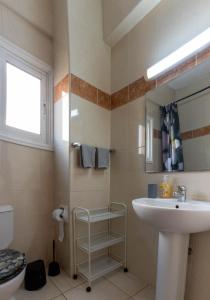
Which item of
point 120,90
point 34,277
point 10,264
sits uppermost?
point 120,90

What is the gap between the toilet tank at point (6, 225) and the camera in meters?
1.33

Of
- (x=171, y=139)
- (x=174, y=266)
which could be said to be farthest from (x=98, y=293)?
(x=171, y=139)

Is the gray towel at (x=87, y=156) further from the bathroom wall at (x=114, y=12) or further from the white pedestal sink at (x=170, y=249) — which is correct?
the bathroom wall at (x=114, y=12)

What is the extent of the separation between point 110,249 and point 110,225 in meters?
0.25

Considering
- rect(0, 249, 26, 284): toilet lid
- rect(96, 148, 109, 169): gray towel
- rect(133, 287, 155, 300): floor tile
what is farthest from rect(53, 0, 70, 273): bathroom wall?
rect(133, 287, 155, 300): floor tile

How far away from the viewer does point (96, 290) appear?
1411mm

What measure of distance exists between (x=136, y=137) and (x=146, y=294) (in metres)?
1.28

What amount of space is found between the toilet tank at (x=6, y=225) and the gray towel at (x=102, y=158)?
83 cm

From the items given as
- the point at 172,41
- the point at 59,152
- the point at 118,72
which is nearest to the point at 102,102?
the point at 118,72

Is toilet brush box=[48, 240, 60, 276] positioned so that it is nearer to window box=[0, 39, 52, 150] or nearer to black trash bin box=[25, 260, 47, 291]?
black trash bin box=[25, 260, 47, 291]

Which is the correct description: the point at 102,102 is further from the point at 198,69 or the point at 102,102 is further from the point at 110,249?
the point at 110,249

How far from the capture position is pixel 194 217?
91cm

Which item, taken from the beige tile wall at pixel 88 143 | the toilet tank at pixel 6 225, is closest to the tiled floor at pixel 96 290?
the toilet tank at pixel 6 225

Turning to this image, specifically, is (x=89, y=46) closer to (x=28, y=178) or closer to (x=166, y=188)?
(x=28, y=178)
